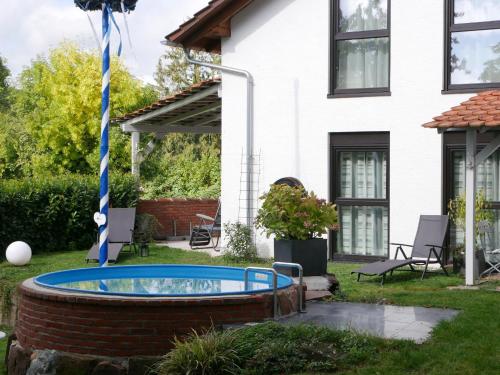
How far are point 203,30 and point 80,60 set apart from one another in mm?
17114

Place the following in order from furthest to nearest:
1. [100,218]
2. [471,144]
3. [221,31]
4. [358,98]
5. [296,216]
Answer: [221,31] → [358,98] → [296,216] → [100,218] → [471,144]

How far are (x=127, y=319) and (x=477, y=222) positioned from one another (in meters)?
6.78

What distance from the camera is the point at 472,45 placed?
14.0 meters

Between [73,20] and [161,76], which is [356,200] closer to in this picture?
[161,76]

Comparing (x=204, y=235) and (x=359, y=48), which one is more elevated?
(x=359, y=48)

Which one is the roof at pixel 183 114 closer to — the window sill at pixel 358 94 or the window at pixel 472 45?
the window sill at pixel 358 94

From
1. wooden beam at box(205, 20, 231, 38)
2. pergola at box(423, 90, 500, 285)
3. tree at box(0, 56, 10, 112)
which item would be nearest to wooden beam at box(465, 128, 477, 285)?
pergola at box(423, 90, 500, 285)

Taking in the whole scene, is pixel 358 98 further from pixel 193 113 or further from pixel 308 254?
pixel 193 113

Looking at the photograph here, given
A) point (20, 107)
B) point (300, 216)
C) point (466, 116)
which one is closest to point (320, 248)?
point (300, 216)

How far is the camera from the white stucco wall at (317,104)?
1430 centimetres

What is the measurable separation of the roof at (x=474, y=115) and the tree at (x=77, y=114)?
17.5 meters

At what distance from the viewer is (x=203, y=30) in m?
16.0

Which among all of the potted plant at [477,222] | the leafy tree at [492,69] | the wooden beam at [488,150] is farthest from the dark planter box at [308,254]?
the leafy tree at [492,69]

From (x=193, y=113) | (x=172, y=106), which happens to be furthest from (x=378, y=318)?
(x=193, y=113)
